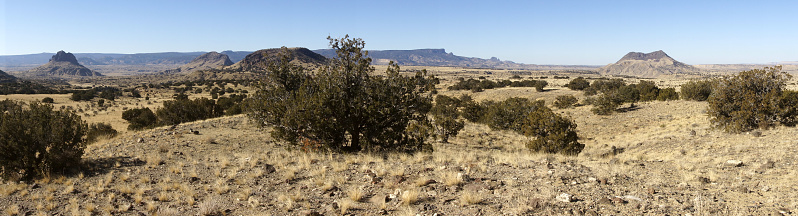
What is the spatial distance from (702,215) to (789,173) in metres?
4.69

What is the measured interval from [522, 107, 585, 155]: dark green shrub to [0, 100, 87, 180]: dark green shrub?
54.8 ft

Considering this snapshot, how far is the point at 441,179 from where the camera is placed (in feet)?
27.0

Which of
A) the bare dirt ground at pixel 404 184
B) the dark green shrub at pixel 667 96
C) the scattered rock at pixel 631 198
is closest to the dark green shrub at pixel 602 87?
the dark green shrub at pixel 667 96

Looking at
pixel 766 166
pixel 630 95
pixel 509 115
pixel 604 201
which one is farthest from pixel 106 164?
pixel 630 95

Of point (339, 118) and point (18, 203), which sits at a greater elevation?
point (339, 118)

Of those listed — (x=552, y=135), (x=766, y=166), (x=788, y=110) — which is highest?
(x=788, y=110)

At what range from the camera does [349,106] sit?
12.0 metres

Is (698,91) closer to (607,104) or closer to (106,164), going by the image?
(607,104)

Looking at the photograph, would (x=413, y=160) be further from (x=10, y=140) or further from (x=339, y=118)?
(x=10, y=140)

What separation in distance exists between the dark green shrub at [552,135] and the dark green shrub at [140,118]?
25.1 meters

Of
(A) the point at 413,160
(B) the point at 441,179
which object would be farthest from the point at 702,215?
(A) the point at 413,160

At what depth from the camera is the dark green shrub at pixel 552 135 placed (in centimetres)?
1622

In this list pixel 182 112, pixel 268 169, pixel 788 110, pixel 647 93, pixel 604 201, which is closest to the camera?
pixel 604 201

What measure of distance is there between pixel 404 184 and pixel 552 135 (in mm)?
10949
